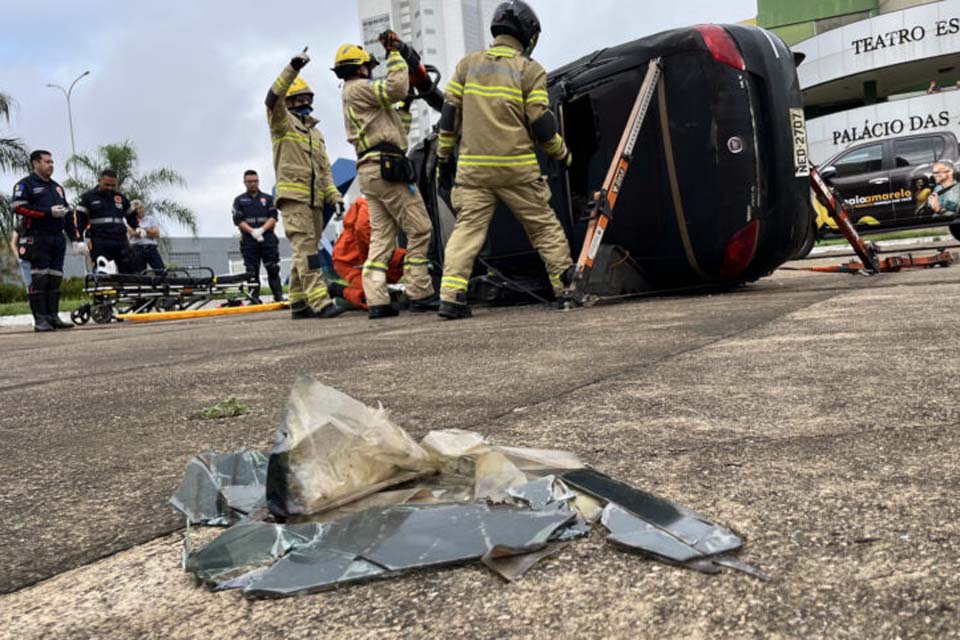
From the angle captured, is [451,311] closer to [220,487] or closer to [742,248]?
[742,248]

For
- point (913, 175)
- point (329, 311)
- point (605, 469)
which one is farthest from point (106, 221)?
point (913, 175)

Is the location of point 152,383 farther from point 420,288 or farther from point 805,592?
point 420,288

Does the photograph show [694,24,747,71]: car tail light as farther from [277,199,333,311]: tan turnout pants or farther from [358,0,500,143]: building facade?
[358,0,500,143]: building facade

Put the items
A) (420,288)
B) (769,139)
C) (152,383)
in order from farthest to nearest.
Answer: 1. (420,288)
2. (769,139)
3. (152,383)

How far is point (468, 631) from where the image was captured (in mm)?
767

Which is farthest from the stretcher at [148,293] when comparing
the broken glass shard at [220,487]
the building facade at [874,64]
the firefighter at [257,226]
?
the building facade at [874,64]

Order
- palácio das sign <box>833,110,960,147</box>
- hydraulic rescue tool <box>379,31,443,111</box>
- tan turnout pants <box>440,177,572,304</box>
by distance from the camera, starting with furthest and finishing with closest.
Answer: palácio das sign <box>833,110,960,147</box> → hydraulic rescue tool <box>379,31,443,111</box> → tan turnout pants <box>440,177,572,304</box>

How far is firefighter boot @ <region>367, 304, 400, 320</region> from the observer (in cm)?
560

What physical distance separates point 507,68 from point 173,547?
3.98 m

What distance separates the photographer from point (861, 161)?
11398 millimetres

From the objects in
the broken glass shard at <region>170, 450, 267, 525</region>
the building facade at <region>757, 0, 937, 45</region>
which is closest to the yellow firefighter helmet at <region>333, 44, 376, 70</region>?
the broken glass shard at <region>170, 450, 267, 525</region>

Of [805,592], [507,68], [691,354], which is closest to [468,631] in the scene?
[805,592]

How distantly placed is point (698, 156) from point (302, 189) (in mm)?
3323

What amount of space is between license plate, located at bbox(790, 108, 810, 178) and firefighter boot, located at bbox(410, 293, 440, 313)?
2743 mm
